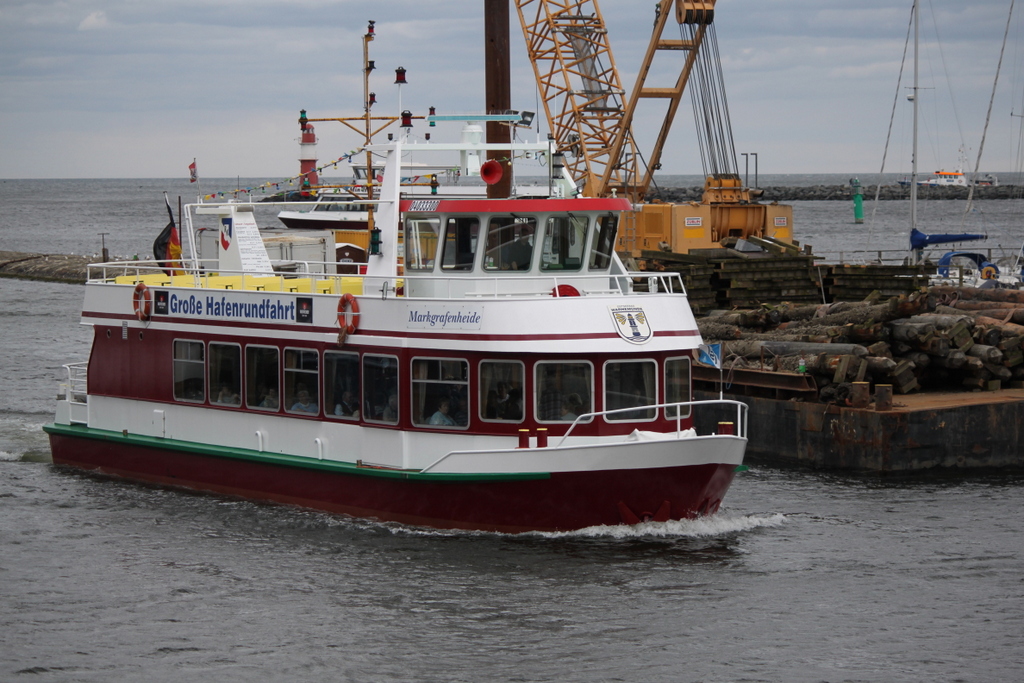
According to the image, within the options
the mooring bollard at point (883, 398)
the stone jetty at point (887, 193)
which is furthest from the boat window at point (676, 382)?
the stone jetty at point (887, 193)

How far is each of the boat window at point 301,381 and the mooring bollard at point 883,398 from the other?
31.3 feet

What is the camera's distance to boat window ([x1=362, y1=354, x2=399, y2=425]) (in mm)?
15914

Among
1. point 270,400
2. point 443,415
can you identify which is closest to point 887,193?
point 270,400

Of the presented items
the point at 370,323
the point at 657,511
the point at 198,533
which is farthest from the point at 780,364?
the point at 198,533

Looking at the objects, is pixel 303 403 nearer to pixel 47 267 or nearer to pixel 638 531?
pixel 638 531

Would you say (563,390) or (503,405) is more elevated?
(563,390)

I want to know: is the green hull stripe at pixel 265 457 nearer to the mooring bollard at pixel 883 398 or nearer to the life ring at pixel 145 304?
the life ring at pixel 145 304

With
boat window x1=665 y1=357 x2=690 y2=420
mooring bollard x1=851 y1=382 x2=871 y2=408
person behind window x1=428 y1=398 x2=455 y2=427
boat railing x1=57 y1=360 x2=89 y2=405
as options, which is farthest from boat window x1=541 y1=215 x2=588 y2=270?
boat railing x1=57 y1=360 x2=89 y2=405

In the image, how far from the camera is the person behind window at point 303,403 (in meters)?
17.0

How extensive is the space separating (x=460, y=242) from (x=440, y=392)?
Result: 7.03ft

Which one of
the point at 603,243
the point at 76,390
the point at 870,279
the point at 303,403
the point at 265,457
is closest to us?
the point at 603,243

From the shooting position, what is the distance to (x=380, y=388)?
633 inches

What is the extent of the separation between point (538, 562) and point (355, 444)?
3.09m

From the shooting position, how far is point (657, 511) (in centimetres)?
1540
